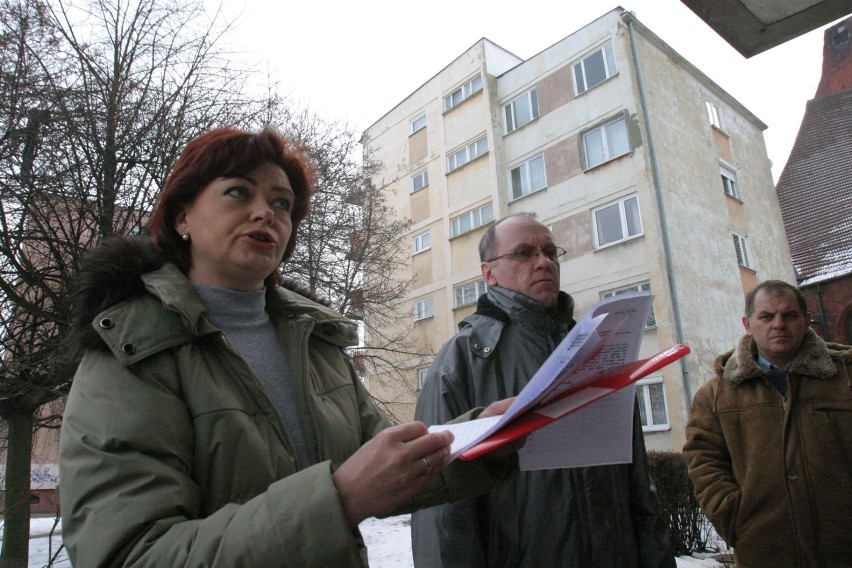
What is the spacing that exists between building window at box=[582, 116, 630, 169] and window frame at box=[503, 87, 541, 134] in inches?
91.2

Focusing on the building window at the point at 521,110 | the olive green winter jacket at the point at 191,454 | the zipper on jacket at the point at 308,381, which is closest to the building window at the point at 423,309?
the building window at the point at 521,110

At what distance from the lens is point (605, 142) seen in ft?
54.7

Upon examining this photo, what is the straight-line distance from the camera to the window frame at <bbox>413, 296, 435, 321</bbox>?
21.2 meters

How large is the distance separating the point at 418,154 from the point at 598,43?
27.1 ft

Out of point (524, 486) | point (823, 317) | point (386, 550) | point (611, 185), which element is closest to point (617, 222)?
point (611, 185)

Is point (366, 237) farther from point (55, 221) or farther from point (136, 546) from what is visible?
point (136, 546)

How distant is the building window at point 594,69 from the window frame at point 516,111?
158 centimetres

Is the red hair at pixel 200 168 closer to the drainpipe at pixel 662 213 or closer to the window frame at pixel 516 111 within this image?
the drainpipe at pixel 662 213

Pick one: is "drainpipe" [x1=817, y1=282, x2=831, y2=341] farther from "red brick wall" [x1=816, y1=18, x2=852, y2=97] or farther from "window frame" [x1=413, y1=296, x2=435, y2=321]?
"red brick wall" [x1=816, y1=18, x2=852, y2=97]

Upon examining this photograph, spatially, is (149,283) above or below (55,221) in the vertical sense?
below

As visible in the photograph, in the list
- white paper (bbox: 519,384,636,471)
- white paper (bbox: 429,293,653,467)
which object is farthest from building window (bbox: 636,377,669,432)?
white paper (bbox: 429,293,653,467)

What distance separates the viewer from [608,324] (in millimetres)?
1408

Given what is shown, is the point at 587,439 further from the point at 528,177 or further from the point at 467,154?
the point at 467,154

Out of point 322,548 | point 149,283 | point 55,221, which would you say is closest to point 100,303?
point 149,283
